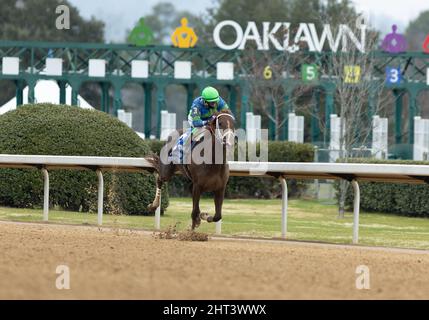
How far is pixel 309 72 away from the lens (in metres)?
34.2

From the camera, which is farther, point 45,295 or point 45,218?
point 45,218

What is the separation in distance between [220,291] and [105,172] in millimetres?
10061

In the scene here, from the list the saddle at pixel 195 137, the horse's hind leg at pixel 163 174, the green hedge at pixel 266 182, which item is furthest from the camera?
the green hedge at pixel 266 182

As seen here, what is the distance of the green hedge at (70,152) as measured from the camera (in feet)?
55.9

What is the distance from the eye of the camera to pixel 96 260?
347 inches

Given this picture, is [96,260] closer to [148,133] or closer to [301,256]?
[301,256]

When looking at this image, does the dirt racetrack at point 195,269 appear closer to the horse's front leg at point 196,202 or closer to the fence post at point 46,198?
the horse's front leg at point 196,202

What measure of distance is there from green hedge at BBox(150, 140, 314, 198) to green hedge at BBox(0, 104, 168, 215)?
5.68 metres

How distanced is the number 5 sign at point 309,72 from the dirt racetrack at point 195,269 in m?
22.1

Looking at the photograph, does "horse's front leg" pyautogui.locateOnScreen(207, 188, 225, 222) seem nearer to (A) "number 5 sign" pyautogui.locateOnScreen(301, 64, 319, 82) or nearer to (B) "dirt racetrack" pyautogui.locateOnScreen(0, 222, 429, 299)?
(B) "dirt racetrack" pyautogui.locateOnScreen(0, 222, 429, 299)

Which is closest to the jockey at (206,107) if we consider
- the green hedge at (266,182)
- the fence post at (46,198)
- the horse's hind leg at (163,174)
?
the horse's hind leg at (163,174)

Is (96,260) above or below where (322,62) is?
below

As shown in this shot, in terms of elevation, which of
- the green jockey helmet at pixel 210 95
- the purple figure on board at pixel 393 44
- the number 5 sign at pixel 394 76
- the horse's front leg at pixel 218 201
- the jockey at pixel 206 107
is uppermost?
the purple figure on board at pixel 393 44
